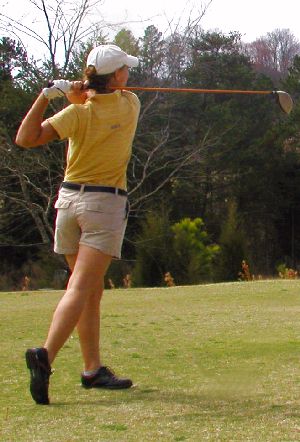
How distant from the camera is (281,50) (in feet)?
160

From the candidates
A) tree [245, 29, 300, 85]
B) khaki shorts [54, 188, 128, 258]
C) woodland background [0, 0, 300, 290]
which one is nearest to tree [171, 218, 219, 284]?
woodland background [0, 0, 300, 290]

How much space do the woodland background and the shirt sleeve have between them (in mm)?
15245

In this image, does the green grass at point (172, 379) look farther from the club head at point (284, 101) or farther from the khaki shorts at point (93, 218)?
the club head at point (284, 101)

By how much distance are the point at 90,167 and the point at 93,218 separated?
0.23 meters

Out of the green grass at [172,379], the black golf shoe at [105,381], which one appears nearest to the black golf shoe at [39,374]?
the green grass at [172,379]

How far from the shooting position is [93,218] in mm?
4086

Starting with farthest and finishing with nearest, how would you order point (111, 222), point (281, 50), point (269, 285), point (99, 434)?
point (281, 50), point (269, 285), point (111, 222), point (99, 434)

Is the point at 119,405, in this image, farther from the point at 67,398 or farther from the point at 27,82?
the point at 27,82

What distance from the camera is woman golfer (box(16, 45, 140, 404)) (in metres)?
4.05

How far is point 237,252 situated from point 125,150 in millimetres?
16299

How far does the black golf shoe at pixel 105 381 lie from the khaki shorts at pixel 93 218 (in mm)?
536

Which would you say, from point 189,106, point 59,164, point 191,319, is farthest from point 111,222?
point 189,106

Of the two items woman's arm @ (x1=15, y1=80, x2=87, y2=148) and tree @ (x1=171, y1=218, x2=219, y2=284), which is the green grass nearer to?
woman's arm @ (x1=15, y1=80, x2=87, y2=148)

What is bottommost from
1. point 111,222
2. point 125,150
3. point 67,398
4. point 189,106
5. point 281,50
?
point 67,398
